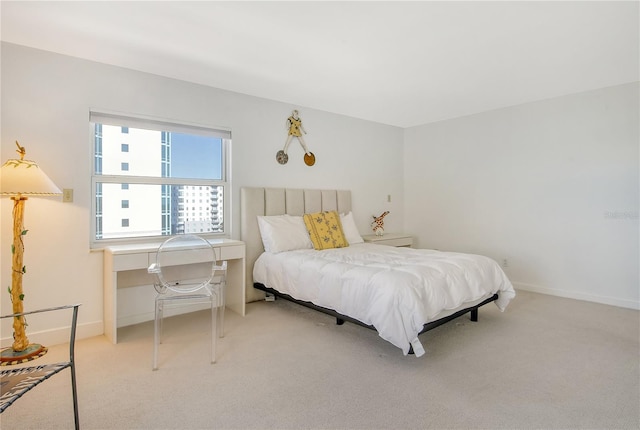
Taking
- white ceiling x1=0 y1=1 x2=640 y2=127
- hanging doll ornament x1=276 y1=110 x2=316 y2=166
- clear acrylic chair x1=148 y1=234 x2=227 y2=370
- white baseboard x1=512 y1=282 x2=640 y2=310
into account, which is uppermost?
white ceiling x1=0 y1=1 x2=640 y2=127

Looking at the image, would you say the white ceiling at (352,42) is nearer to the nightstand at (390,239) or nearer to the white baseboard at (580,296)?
the nightstand at (390,239)

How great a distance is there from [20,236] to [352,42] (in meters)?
2.90

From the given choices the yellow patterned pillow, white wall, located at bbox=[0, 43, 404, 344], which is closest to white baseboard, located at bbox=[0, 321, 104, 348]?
white wall, located at bbox=[0, 43, 404, 344]

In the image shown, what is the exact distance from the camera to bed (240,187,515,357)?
2.37 m

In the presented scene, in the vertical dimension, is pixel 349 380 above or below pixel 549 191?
below

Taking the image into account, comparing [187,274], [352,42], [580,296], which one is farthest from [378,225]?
[352,42]

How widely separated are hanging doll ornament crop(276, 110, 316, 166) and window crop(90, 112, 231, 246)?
0.70 meters

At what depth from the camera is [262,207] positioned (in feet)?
13.3

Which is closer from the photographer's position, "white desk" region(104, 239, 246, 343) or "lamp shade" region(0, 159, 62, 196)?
"lamp shade" region(0, 159, 62, 196)

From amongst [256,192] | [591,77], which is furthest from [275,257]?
[591,77]

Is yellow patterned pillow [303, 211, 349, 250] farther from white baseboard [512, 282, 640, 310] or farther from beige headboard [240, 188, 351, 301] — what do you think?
white baseboard [512, 282, 640, 310]

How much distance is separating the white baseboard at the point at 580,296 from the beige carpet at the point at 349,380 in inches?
23.9

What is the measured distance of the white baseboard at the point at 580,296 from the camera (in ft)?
12.2

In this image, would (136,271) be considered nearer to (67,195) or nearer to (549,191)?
(67,195)
